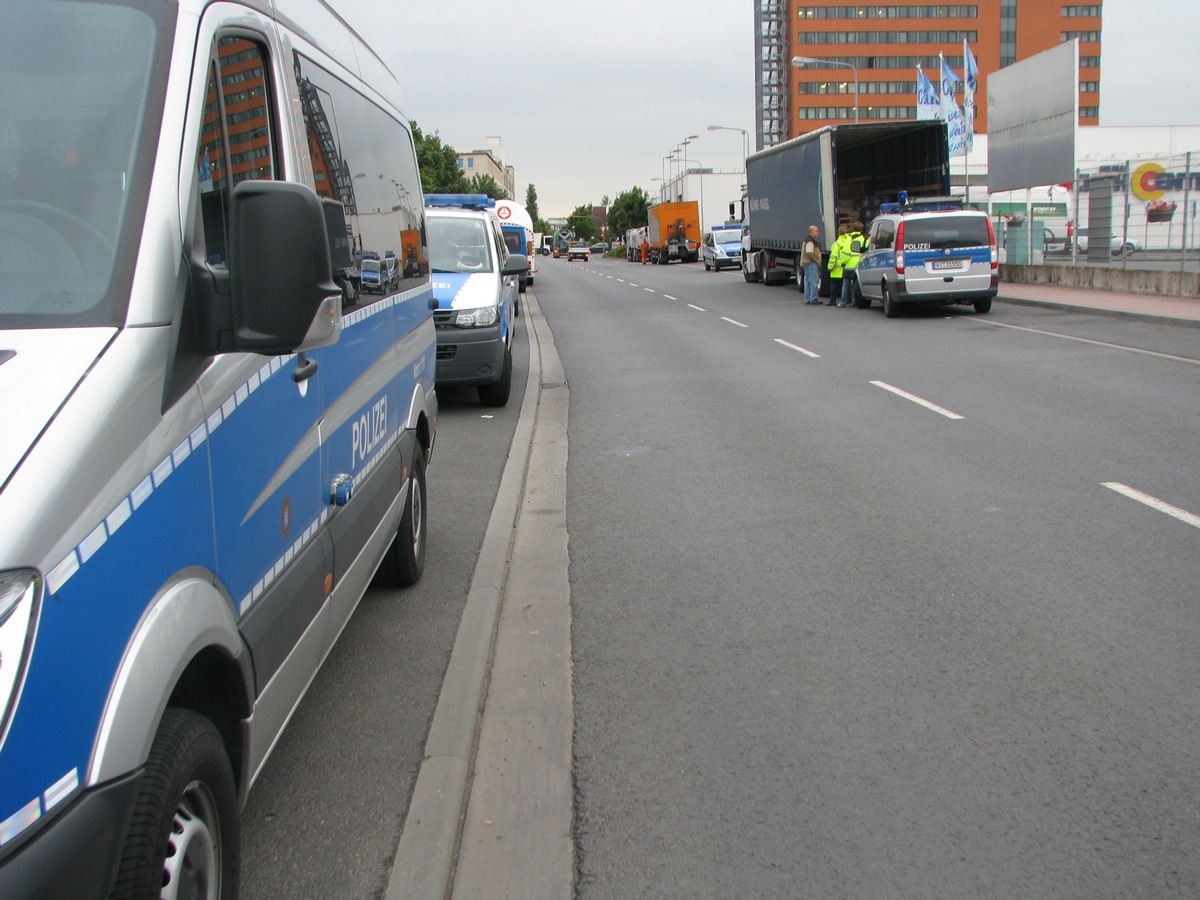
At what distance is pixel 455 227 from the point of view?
13492 millimetres

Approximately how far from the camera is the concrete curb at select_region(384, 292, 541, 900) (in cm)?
323

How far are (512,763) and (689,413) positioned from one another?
8.12 meters

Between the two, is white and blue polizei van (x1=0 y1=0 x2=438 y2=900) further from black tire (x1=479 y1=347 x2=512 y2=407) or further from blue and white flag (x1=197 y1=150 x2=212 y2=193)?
black tire (x1=479 y1=347 x2=512 y2=407)

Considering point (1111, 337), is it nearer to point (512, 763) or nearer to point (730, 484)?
point (730, 484)

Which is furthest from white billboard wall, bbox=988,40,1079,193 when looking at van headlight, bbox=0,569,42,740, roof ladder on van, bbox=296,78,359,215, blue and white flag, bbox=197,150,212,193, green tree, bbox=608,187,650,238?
green tree, bbox=608,187,650,238

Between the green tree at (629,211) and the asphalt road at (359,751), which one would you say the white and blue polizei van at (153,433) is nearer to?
the asphalt road at (359,751)

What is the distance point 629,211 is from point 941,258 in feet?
413

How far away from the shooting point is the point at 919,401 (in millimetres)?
11828

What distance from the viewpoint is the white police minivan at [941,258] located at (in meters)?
21.6

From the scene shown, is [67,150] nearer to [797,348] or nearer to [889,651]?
[889,651]

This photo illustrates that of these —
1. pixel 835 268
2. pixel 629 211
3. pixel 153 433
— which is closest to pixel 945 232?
pixel 835 268

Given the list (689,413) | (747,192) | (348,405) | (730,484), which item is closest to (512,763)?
(348,405)

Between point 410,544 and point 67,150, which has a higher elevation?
point 67,150

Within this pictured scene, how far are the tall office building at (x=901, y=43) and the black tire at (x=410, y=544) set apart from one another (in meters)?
123
